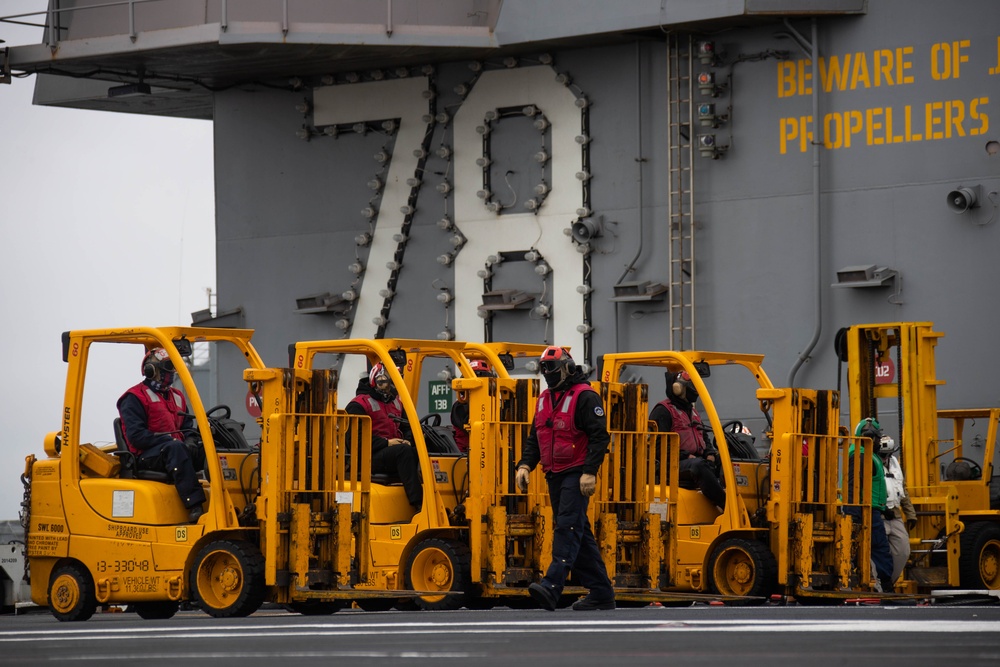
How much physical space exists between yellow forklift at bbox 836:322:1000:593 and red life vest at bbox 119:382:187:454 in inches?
275

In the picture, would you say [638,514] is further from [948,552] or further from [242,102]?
[242,102]

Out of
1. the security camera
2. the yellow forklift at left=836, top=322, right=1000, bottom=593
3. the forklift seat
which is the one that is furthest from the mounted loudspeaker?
the forklift seat

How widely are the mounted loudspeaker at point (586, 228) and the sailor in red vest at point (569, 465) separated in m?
8.44

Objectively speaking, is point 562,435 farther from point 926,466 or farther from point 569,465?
point 926,466

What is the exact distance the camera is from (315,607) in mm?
13312

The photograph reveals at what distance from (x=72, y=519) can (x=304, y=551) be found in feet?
6.23

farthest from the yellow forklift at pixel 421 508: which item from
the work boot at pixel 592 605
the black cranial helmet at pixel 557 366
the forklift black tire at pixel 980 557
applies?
the forklift black tire at pixel 980 557

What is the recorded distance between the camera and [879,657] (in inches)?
262

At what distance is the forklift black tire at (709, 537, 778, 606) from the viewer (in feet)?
44.4

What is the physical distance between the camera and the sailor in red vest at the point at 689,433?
14.3 metres

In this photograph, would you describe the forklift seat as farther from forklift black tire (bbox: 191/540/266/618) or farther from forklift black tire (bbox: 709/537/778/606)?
forklift black tire (bbox: 709/537/778/606)

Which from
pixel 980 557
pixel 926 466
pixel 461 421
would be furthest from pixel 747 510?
pixel 980 557

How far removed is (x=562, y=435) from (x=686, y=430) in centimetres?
306

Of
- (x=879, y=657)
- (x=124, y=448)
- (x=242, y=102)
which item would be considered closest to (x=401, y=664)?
(x=879, y=657)
